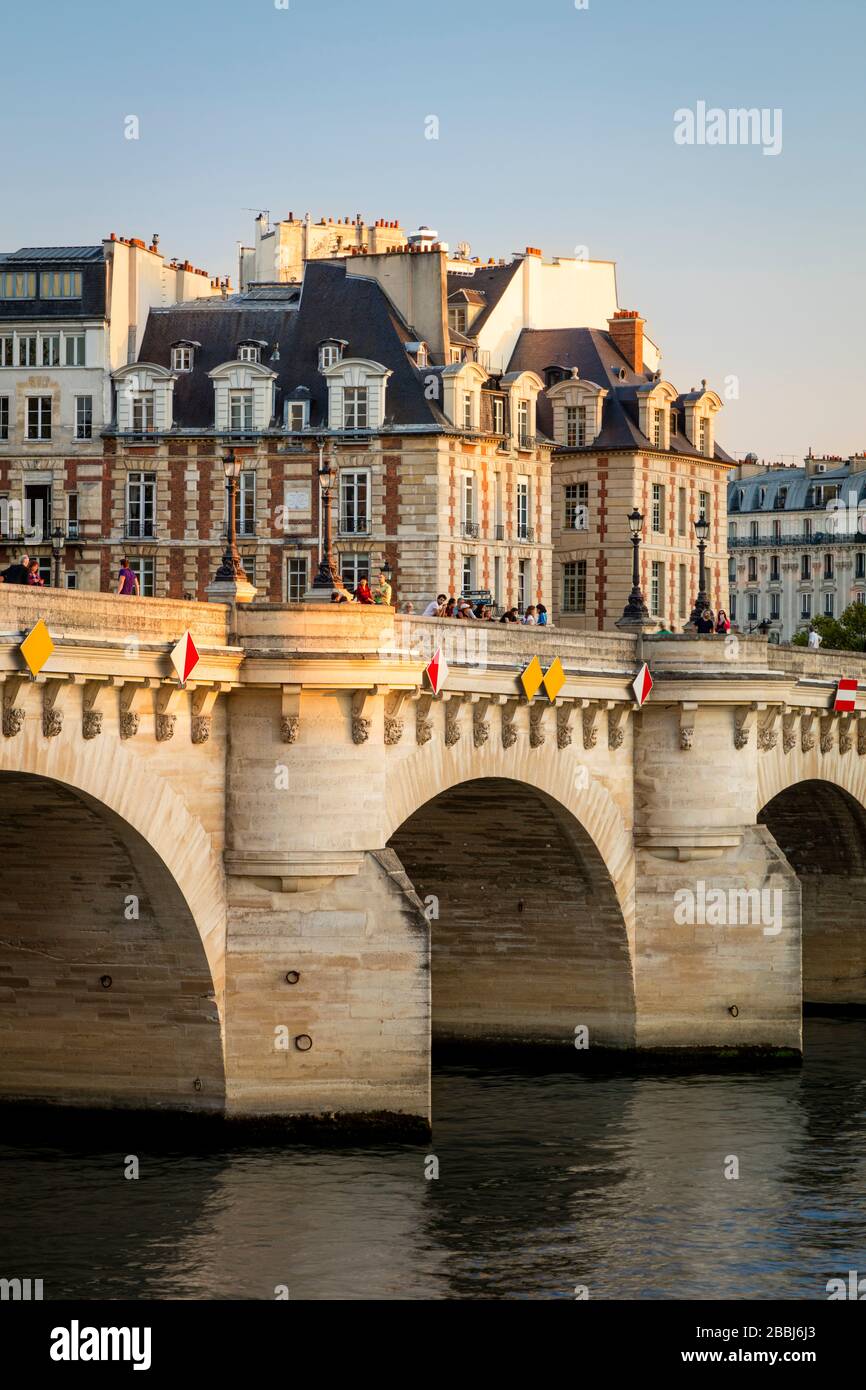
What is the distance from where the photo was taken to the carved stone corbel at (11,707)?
3506 cm

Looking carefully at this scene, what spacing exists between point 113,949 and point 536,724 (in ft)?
35.9

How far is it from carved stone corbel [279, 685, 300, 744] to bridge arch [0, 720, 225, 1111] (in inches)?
77.9

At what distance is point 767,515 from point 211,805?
107390 mm

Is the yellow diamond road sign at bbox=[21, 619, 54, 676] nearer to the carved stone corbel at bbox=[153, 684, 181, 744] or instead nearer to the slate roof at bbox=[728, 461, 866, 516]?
the carved stone corbel at bbox=[153, 684, 181, 744]

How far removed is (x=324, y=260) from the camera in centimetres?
8500

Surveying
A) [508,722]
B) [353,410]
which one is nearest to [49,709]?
[508,722]

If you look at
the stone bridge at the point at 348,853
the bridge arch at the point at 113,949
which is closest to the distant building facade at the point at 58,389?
the stone bridge at the point at 348,853

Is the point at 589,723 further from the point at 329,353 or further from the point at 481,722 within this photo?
the point at 329,353

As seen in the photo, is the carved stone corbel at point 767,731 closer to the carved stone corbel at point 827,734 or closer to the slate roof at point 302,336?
the carved stone corbel at point 827,734

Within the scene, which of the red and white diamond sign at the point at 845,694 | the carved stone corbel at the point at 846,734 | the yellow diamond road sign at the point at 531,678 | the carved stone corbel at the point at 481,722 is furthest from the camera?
the carved stone corbel at the point at 846,734

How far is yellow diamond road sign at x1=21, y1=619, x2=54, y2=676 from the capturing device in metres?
34.8

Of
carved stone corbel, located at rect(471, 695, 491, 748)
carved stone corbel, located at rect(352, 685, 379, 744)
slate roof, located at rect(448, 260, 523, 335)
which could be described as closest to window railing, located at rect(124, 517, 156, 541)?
slate roof, located at rect(448, 260, 523, 335)

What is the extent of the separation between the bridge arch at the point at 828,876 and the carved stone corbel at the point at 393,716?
73.6 ft
